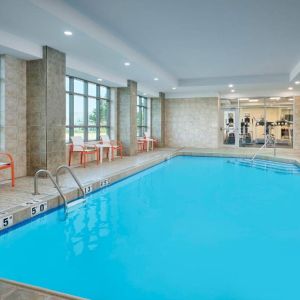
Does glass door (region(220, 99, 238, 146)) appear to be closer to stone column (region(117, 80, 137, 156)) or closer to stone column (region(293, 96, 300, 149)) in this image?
stone column (region(293, 96, 300, 149))

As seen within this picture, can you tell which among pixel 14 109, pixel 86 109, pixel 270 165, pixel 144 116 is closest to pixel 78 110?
pixel 86 109

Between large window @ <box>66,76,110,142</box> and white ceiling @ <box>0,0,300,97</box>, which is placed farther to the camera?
large window @ <box>66,76,110,142</box>

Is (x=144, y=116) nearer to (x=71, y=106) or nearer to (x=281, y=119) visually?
(x=71, y=106)

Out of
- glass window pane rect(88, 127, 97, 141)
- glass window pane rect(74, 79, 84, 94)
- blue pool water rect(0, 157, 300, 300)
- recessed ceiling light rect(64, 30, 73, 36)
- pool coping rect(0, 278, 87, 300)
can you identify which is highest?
recessed ceiling light rect(64, 30, 73, 36)

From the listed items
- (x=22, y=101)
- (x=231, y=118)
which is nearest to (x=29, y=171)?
(x=22, y=101)

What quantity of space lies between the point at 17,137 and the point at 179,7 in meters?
3.91

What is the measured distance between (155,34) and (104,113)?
4.58 metres

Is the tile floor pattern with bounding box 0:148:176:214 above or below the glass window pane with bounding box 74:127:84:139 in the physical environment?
below

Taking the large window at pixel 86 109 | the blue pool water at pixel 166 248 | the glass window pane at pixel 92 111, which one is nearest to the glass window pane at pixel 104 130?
the large window at pixel 86 109

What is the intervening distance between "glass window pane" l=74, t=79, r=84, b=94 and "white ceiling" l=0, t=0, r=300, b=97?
2.32 ft

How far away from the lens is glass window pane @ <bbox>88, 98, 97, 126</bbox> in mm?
9055

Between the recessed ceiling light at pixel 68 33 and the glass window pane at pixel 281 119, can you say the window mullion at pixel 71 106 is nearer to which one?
the recessed ceiling light at pixel 68 33

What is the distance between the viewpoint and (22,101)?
6.00 m

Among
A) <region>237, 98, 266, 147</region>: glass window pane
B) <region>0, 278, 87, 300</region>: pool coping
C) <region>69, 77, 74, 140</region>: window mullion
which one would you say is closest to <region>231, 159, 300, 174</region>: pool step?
<region>237, 98, 266, 147</region>: glass window pane
